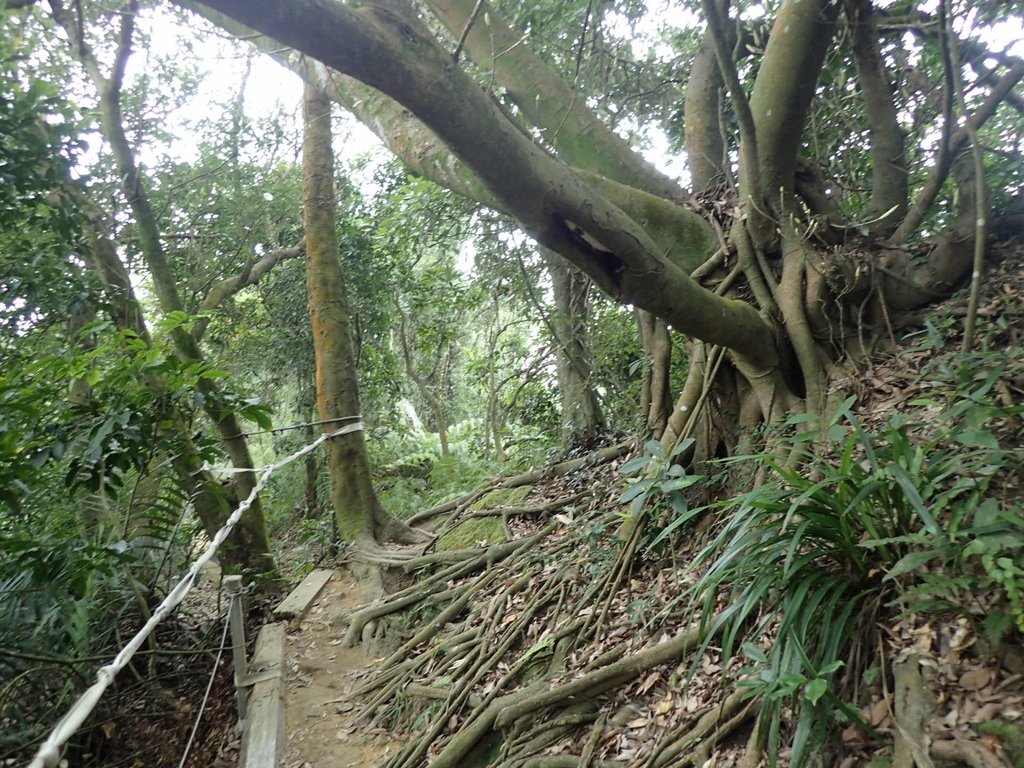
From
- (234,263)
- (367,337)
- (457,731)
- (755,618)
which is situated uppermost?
(234,263)

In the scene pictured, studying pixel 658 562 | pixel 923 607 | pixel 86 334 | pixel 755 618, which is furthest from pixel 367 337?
pixel 923 607

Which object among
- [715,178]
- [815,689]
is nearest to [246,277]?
[715,178]

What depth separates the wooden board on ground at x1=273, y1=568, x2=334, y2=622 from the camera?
567cm

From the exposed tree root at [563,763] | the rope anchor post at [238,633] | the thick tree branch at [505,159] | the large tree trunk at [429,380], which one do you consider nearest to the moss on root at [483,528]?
the rope anchor post at [238,633]

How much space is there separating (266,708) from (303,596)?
6.61ft

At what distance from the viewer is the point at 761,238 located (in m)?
4.09

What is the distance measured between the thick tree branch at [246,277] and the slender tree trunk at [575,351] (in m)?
4.05

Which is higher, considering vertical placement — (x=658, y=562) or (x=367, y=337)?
(x=367, y=337)

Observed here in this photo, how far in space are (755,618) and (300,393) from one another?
27.5 feet

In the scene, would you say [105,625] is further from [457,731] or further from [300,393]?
[300,393]

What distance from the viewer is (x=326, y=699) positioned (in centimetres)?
456

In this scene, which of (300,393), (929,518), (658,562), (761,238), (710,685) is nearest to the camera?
(929,518)

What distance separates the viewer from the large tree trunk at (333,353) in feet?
22.5

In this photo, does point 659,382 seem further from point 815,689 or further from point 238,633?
point 238,633
